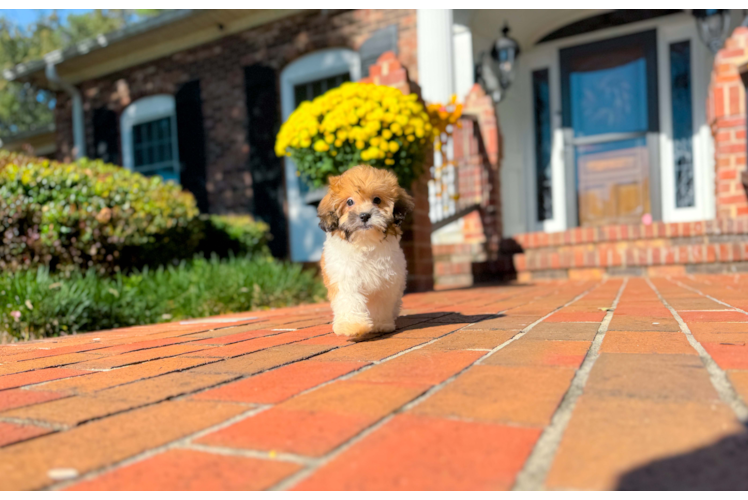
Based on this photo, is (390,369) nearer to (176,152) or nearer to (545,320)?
(545,320)

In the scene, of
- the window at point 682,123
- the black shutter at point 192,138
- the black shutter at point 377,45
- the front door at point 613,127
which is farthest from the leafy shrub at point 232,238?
the window at point 682,123

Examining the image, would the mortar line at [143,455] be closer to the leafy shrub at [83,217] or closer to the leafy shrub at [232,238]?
the leafy shrub at [83,217]

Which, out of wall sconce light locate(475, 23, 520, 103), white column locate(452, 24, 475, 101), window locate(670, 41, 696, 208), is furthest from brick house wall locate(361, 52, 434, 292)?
window locate(670, 41, 696, 208)

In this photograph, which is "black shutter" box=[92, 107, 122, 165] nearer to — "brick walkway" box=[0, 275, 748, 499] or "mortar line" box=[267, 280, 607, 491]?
"brick walkway" box=[0, 275, 748, 499]

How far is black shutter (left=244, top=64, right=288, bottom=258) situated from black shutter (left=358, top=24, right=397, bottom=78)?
1848mm

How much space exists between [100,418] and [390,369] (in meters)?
0.82

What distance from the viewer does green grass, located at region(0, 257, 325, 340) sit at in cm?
330

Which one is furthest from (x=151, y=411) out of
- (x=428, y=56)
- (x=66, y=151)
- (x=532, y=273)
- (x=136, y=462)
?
(x=66, y=151)

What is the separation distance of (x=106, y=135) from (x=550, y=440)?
41.6 ft

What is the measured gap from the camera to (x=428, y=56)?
7.59m

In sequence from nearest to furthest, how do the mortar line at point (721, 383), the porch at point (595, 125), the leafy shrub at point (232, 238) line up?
1. the mortar line at point (721, 383)
2. the porch at point (595, 125)
3. the leafy shrub at point (232, 238)

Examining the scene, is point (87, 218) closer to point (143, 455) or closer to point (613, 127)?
point (143, 455)

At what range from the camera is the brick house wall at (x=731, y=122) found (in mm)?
5734

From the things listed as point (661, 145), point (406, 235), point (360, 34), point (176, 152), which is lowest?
point (406, 235)
